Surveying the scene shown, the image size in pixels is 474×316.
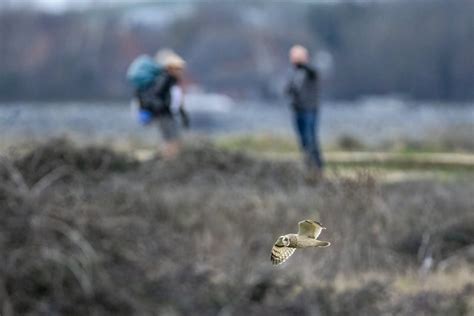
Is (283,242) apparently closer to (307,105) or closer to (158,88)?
(158,88)

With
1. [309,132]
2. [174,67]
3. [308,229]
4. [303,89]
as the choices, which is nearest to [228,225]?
[174,67]

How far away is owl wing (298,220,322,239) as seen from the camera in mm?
3428

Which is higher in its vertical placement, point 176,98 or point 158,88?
point 158,88

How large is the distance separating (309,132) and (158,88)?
2473mm

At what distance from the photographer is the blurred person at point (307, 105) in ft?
62.9

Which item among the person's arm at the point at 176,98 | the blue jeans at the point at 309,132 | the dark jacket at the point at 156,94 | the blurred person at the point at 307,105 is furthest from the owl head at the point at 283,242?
the blue jeans at the point at 309,132

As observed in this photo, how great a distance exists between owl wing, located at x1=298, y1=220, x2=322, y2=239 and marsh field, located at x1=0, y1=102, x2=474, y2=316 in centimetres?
558

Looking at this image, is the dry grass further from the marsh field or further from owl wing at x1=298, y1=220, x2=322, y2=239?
owl wing at x1=298, y1=220, x2=322, y2=239

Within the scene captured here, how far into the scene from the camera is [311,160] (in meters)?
20.2

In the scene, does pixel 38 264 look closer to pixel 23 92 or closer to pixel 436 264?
pixel 436 264

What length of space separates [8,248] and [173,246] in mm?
2373

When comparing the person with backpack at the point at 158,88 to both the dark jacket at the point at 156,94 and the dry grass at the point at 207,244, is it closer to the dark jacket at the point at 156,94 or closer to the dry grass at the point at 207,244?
the dark jacket at the point at 156,94

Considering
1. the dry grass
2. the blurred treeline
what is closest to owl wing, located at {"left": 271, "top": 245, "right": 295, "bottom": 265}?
the dry grass

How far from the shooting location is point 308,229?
3445mm
